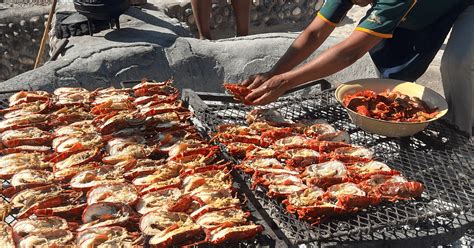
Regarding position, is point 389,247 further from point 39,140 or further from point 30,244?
point 39,140

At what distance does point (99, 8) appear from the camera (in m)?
5.82

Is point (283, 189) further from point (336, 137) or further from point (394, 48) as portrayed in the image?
point (394, 48)

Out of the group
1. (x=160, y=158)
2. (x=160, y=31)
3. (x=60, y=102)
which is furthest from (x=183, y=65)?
(x=160, y=158)

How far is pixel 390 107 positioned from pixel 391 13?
787 mm

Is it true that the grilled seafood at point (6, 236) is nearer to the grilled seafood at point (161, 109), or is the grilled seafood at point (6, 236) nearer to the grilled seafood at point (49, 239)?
the grilled seafood at point (49, 239)

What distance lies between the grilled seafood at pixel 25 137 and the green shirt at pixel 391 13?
2.73m

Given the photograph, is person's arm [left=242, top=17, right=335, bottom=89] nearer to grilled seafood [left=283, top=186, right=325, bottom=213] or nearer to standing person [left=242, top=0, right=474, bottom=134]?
standing person [left=242, top=0, right=474, bottom=134]

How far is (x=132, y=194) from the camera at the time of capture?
3.04 meters

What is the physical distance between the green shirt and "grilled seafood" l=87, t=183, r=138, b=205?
2282 millimetres

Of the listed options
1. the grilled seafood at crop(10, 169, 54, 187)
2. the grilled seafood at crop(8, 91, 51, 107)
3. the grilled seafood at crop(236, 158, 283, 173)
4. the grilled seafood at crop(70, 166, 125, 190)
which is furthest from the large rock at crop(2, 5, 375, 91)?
the grilled seafood at crop(236, 158, 283, 173)

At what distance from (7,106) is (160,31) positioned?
107 inches

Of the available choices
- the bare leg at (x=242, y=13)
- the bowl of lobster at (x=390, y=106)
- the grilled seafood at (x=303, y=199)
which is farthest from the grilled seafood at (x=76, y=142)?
the bare leg at (x=242, y=13)

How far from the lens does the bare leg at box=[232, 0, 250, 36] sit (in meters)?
7.63

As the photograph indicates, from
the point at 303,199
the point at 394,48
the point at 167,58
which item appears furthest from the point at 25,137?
the point at 394,48
